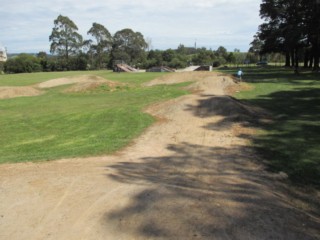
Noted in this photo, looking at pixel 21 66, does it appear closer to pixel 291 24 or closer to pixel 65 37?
pixel 65 37

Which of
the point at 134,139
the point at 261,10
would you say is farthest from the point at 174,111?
the point at 261,10

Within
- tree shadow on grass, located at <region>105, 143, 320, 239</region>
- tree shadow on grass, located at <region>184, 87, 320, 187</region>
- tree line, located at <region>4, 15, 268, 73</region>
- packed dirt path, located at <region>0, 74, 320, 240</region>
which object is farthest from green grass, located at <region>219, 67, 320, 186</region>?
tree line, located at <region>4, 15, 268, 73</region>

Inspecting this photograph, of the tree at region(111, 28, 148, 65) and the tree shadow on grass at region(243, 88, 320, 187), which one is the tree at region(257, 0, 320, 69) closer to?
the tree shadow on grass at region(243, 88, 320, 187)

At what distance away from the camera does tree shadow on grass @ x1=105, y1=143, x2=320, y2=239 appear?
5.43m

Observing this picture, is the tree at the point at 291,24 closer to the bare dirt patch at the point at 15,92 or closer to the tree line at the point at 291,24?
the tree line at the point at 291,24

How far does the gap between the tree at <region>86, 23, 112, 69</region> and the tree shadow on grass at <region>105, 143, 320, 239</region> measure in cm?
10296

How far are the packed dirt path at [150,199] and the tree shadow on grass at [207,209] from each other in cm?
2

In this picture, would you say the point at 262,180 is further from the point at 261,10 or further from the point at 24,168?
the point at 261,10

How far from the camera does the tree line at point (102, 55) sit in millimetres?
96312

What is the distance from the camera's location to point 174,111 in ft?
59.2

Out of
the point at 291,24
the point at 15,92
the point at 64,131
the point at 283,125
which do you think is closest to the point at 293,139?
the point at 283,125

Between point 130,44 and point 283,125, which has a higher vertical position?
point 130,44

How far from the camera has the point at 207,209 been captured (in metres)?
6.07

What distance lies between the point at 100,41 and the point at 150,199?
109 m
